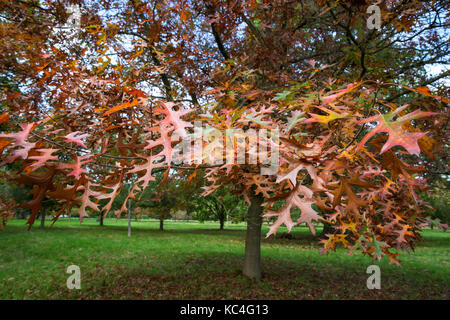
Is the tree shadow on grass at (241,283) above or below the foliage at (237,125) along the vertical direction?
below

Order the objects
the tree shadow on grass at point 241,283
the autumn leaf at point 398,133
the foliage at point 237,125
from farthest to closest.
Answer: the tree shadow on grass at point 241,283
the foliage at point 237,125
the autumn leaf at point 398,133

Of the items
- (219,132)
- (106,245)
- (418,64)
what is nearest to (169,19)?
(219,132)

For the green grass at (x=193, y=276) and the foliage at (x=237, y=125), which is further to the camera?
the green grass at (x=193, y=276)

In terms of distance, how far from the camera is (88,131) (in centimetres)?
196

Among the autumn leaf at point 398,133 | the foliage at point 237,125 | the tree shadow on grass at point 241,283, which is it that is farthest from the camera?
the tree shadow on grass at point 241,283

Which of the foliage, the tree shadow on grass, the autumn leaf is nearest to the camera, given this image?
the autumn leaf

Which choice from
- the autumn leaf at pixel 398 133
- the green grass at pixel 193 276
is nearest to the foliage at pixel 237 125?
the autumn leaf at pixel 398 133

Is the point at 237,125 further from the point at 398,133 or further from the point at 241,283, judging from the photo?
the point at 241,283

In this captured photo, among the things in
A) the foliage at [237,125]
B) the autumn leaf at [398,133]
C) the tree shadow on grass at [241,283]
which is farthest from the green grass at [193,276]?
the autumn leaf at [398,133]

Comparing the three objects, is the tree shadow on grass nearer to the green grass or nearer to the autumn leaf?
the green grass

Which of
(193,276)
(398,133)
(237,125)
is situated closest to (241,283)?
(193,276)

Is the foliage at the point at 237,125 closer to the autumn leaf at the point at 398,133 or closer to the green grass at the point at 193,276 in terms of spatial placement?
the autumn leaf at the point at 398,133

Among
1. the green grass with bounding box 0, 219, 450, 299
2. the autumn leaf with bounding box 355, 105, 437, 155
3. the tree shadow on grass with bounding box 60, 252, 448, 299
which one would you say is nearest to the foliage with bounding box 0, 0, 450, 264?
the autumn leaf with bounding box 355, 105, 437, 155
